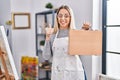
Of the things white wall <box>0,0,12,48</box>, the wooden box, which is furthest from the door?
white wall <box>0,0,12,48</box>

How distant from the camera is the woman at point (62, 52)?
71.8 inches

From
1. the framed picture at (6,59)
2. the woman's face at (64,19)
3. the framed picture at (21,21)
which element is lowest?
the framed picture at (6,59)

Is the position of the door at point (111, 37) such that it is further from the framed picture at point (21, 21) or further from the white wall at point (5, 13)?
the white wall at point (5, 13)

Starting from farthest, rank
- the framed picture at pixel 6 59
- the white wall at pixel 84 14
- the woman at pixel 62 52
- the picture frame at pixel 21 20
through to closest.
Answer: the picture frame at pixel 21 20 < the white wall at pixel 84 14 < the woman at pixel 62 52 < the framed picture at pixel 6 59

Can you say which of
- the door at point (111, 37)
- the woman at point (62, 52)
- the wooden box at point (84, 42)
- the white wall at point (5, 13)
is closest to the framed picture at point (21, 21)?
the white wall at point (5, 13)

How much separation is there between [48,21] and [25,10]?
0.66 metres

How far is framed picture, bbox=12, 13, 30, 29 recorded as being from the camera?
12.9 feet

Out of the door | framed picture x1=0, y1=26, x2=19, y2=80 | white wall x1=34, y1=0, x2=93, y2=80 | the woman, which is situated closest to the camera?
framed picture x1=0, y1=26, x2=19, y2=80

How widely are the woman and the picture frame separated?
84.8 inches

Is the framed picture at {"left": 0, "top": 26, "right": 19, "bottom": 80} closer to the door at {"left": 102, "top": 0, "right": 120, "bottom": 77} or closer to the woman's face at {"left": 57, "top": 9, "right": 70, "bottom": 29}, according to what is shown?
the woman's face at {"left": 57, "top": 9, "right": 70, "bottom": 29}

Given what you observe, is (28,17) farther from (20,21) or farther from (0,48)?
(0,48)

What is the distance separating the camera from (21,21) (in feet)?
13.2

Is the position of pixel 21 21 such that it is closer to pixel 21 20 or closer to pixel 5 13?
pixel 21 20

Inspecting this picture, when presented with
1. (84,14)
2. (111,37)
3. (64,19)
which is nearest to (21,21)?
(84,14)
